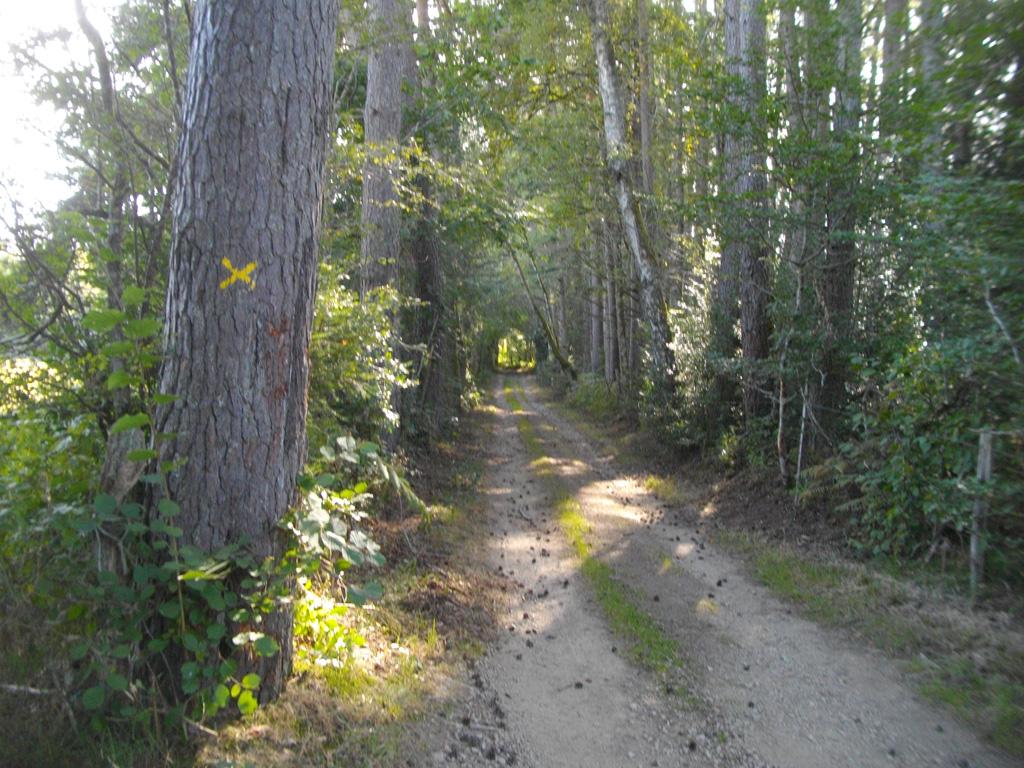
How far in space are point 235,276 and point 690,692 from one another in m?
4.16

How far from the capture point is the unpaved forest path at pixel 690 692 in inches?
172

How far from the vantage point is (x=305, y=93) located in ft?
13.6

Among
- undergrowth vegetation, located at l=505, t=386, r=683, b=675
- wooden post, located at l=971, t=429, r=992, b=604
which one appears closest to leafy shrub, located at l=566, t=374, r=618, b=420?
undergrowth vegetation, located at l=505, t=386, r=683, b=675

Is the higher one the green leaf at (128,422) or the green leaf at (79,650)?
the green leaf at (128,422)

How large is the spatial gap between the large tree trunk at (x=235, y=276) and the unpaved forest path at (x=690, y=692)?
1817mm

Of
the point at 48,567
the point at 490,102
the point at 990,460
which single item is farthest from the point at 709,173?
the point at 48,567

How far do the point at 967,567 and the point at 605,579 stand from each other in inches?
136

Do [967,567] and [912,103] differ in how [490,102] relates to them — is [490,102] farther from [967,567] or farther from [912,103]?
[967,567]

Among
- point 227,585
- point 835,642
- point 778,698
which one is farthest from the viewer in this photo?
point 835,642

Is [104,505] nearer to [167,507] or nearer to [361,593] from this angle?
[167,507]

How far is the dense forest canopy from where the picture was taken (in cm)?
364

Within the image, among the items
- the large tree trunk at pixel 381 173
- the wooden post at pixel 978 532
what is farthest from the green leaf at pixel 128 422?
the large tree trunk at pixel 381 173

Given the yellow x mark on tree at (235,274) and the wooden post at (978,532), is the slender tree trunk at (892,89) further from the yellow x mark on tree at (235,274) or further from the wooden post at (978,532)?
the yellow x mark on tree at (235,274)

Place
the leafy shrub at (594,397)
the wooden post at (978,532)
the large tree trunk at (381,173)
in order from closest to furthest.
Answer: the wooden post at (978,532)
the large tree trunk at (381,173)
the leafy shrub at (594,397)
